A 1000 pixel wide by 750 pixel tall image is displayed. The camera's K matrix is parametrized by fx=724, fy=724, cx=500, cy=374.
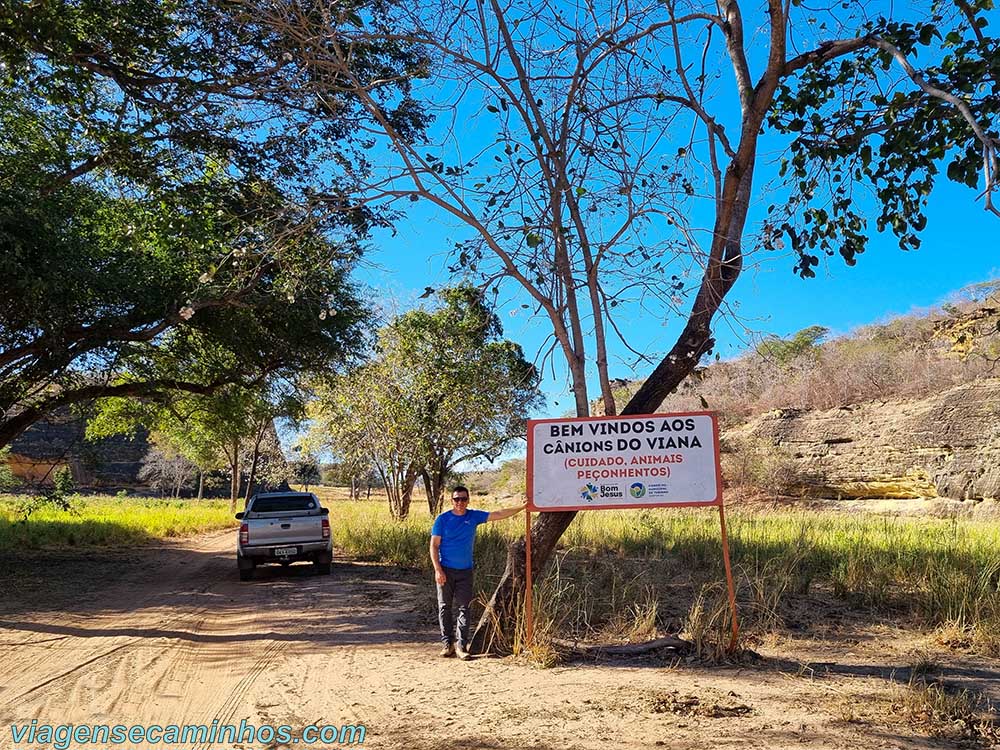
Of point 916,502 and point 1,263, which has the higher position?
point 1,263

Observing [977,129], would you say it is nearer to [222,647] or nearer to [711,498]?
[711,498]

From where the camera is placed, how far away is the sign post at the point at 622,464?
7.03m

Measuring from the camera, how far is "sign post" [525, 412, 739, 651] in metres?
7.03

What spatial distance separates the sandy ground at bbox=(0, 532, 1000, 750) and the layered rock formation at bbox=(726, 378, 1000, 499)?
1705cm

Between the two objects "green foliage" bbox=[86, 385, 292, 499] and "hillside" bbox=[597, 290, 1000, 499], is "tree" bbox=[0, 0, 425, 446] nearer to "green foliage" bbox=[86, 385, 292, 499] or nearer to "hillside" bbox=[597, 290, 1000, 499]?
"green foliage" bbox=[86, 385, 292, 499]

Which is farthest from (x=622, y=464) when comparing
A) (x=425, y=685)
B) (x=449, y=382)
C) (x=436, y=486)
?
(x=436, y=486)

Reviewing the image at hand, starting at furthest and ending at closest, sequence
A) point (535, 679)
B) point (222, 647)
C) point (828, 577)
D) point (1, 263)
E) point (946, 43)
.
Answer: point (828, 577), point (1, 263), point (222, 647), point (946, 43), point (535, 679)

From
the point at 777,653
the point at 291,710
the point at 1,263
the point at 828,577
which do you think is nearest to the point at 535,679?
the point at 291,710

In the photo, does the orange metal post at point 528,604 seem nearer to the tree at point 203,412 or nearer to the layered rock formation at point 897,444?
the tree at point 203,412

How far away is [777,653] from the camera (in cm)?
713

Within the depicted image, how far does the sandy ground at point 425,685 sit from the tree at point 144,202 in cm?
407

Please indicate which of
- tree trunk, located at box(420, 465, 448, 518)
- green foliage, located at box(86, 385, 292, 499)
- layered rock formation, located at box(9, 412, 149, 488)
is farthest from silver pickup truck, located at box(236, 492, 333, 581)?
tree trunk, located at box(420, 465, 448, 518)

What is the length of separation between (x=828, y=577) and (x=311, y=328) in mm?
9585

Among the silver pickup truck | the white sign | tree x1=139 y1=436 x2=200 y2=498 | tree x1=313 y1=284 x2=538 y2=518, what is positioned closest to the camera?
the white sign
